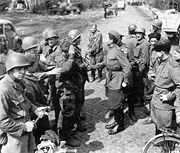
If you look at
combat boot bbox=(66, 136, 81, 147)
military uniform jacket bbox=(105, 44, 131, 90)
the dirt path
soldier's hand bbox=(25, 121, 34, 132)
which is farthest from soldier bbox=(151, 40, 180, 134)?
soldier's hand bbox=(25, 121, 34, 132)

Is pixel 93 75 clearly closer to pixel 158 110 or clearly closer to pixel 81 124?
pixel 81 124

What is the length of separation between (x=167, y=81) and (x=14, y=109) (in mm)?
2306

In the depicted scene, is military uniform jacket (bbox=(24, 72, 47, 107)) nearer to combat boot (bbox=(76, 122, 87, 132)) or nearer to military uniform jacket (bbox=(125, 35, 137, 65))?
combat boot (bbox=(76, 122, 87, 132))

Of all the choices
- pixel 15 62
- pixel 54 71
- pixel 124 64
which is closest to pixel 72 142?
pixel 54 71

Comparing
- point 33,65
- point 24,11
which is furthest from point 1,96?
point 24,11

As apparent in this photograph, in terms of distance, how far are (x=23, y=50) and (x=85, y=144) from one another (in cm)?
219

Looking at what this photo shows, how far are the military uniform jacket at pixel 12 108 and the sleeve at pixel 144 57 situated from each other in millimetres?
3973

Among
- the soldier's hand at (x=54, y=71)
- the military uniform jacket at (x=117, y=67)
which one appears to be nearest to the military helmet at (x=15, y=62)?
the soldier's hand at (x=54, y=71)

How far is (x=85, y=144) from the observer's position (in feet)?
19.6

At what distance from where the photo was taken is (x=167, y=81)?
4.61 m

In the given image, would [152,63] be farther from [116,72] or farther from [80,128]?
[80,128]

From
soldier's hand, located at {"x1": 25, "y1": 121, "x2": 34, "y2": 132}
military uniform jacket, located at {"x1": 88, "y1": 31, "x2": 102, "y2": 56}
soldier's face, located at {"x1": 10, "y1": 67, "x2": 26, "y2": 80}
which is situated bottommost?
military uniform jacket, located at {"x1": 88, "y1": 31, "x2": 102, "y2": 56}

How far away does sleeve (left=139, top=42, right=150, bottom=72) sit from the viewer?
23.5ft

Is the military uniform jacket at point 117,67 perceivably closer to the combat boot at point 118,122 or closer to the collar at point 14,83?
the combat boot at point 118,122
